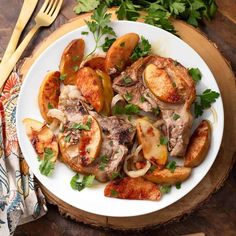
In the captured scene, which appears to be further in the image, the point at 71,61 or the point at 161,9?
the point at 161,9

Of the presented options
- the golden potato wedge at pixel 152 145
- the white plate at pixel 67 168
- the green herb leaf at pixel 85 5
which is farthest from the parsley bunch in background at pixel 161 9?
the golden potato wedge at pixel 152 145

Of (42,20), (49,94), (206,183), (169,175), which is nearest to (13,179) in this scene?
(49,94)

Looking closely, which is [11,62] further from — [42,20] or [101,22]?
[101,22]

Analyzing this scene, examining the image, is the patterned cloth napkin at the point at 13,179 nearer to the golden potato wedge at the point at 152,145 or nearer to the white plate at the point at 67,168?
the white plate at the point at 67,168

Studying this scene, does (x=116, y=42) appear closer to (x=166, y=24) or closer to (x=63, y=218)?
(x=166, y=24)

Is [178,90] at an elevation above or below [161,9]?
below

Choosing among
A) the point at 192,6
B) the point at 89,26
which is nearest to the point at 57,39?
the point at 89,26

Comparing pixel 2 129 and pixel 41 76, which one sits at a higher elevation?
pixel 41 76
